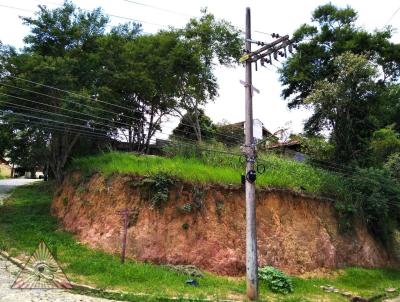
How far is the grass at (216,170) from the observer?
749 inches

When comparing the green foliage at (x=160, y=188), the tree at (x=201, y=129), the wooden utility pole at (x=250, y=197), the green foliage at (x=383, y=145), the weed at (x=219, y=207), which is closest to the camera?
the wooden utility pole at (x=250, y=197)

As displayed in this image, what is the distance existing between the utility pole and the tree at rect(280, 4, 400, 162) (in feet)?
→ 39.4

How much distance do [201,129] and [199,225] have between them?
52.0 ft

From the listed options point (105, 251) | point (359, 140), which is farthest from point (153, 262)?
point (359, 140)

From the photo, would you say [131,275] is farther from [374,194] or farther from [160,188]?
[374,194]

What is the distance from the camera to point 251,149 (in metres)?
15.6

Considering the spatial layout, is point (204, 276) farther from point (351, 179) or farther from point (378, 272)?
point (351, 179)

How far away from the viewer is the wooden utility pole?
14711 millimetres

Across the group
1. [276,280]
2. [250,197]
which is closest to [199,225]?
[250,197]

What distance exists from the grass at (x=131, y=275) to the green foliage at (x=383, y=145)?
780 cm

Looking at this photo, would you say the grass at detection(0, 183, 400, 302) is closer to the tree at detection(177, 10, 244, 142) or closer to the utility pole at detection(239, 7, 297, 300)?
the utility pole at detection(239, 7, 297, 300)

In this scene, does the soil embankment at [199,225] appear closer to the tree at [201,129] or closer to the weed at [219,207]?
the weed at [219,207]

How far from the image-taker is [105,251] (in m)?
17.1

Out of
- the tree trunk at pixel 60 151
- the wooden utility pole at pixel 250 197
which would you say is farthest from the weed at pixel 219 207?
the tree trunk at pixel 60 151
